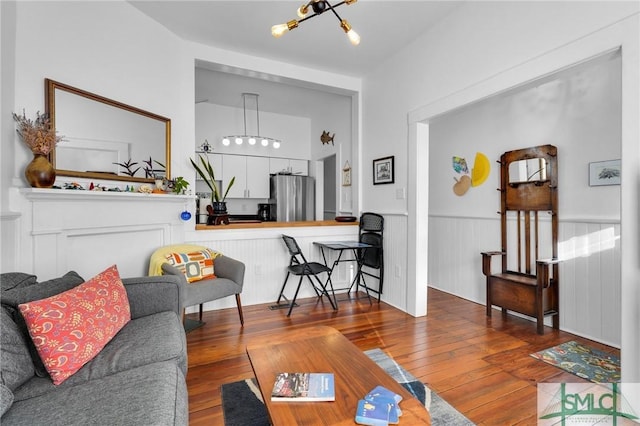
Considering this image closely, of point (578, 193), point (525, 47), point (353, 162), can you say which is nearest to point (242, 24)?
point (353, 162)

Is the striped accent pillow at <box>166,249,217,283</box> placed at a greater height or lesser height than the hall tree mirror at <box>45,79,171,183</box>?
lesser

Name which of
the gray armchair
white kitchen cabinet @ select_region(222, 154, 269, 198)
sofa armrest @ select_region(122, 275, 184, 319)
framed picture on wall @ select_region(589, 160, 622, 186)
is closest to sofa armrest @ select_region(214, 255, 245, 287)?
the gray armchair

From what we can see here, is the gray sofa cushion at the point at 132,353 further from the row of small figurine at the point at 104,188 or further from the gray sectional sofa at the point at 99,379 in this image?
the row of small figurine at the point at 104,188

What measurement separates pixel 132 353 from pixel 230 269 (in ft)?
4.92

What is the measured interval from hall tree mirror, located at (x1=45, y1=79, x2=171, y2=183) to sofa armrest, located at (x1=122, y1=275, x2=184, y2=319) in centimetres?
106

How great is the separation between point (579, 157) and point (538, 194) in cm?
45

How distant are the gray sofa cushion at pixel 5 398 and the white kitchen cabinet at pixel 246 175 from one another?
14.9 feet

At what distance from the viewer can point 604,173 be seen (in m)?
2.68

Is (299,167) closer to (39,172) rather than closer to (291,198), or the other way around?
(291,198)

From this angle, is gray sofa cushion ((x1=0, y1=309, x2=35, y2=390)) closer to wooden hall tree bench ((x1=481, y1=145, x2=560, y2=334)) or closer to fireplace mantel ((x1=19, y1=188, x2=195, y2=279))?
fireplace mantel ((x1=19, y1=188, x2=195, y2=279))

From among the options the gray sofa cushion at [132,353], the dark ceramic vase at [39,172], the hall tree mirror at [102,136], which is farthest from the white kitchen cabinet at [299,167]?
the gray sofa cushion at [132,353]

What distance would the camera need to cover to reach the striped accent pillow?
112 inches

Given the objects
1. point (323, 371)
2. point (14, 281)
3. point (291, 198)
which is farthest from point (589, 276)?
point (291, 198)

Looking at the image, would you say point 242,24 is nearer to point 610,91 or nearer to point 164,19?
point 164,19
